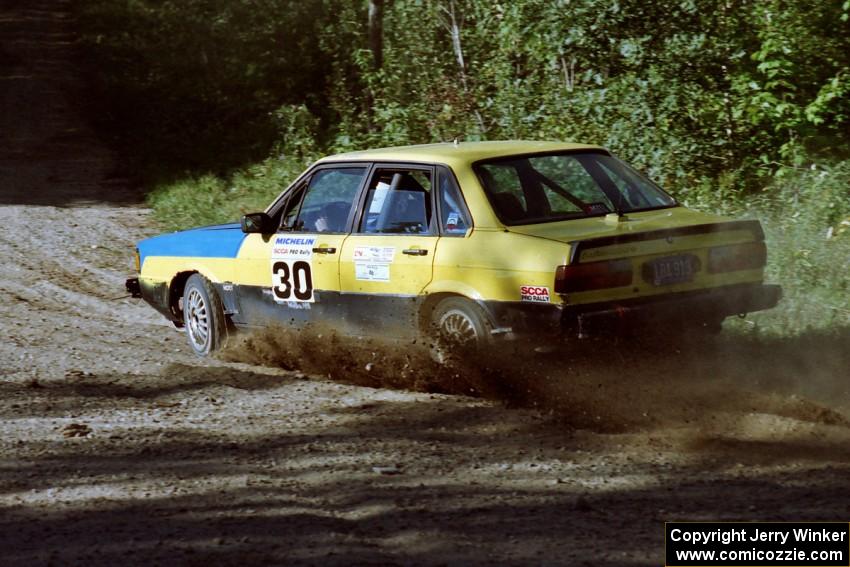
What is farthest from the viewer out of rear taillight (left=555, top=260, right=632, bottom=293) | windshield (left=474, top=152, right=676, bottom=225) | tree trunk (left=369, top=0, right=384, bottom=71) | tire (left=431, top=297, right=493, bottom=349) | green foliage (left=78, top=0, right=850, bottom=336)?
tree trunk (left=369, top=0, right=384, bottom=71)

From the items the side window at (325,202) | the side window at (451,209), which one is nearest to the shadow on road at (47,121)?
the side window at (325,202)

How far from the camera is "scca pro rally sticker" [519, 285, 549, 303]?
22.0ft

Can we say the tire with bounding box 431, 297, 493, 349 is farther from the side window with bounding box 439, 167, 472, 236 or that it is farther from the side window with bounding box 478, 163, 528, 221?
the side window with bounding box 478, 163, 528, 221

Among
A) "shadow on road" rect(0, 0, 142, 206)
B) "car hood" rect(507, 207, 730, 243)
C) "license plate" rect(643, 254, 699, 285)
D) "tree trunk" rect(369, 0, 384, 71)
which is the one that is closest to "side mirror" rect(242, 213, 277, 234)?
"car hood" rect(507, 207, 730, 243)

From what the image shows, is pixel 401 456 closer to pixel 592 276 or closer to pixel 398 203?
pixel 592 276

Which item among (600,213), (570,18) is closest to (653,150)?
(570,18)

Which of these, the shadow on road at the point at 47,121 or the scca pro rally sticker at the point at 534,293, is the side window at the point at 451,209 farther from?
the shadow on road at the point at 47,121

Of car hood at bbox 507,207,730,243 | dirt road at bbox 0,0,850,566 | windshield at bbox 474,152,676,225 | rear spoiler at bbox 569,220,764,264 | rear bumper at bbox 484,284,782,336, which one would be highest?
windshield at bbox 474,152,676,225

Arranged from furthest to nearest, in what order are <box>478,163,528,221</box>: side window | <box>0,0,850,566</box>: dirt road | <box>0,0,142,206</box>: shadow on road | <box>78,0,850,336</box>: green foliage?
<box>0,0,142,206</box>: shadow on road < <box>78,0,850,336</box>: green foliage < <box>478,163,528,221</box>: side window < <box>0,0,850,566</box>: dirt road

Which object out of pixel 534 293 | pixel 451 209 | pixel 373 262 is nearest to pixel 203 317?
pixel 373 262

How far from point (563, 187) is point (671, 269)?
1069 millimetres

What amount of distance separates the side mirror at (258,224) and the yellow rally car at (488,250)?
11 mm

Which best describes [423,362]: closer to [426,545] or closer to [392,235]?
[392,235]

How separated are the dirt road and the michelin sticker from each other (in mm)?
726
